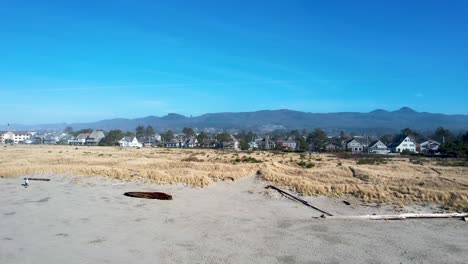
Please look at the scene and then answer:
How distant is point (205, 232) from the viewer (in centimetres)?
1471

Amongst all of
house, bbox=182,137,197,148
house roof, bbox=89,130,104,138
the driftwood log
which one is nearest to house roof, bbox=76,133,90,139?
house roof, bbox=89,130,104,138

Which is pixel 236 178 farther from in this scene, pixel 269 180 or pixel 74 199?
pixel 74 199

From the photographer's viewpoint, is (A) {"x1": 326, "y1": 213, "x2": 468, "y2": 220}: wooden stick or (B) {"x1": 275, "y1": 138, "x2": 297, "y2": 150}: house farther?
(B) {"x1": 275, "y1": 138, "x2": 297, "y2": 150}: house

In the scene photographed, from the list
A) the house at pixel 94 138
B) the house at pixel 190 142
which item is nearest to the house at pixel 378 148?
the house at pixel 190 142

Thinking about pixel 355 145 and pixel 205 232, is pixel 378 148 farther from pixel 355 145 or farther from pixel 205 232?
pixel 205 232

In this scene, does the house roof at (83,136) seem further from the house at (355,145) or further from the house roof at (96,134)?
the house at (355,145)

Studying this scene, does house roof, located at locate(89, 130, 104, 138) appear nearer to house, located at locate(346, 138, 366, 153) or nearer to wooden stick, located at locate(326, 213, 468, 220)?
house, located at locate(346, 138, 366, 153)

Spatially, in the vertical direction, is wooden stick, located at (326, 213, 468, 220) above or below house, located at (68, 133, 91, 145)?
below

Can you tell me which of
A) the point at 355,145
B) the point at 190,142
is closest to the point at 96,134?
the point at 190,142

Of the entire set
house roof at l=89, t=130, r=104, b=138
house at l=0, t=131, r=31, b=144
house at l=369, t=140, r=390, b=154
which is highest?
house roof at l=89, t=130, r=104, b=138

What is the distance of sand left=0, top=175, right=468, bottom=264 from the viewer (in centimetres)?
1200

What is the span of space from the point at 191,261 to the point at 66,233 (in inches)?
→ 208

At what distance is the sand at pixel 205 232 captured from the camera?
1200 cm

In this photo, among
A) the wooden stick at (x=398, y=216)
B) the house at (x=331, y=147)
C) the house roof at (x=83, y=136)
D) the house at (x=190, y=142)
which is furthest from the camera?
the house roof at (x=83, y=136)
